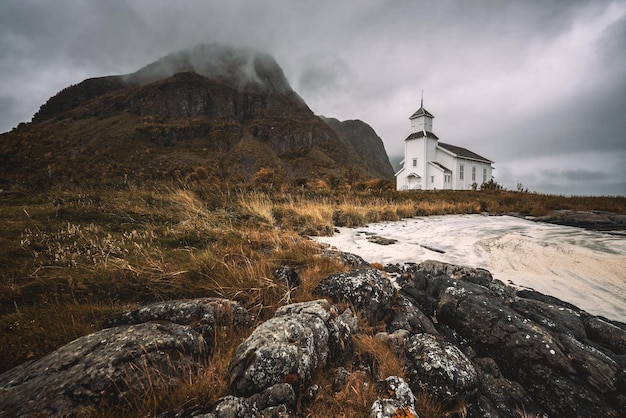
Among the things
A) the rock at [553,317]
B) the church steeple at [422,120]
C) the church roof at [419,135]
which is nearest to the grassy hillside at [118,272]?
the rock at [553,317]

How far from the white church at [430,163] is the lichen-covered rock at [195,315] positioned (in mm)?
40173

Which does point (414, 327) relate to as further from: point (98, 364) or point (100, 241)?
point (100, 241)

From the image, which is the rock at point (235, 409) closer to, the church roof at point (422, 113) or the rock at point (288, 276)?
the rock at point (288, 276)

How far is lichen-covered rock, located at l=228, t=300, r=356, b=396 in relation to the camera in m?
1.47

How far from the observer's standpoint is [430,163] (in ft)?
125

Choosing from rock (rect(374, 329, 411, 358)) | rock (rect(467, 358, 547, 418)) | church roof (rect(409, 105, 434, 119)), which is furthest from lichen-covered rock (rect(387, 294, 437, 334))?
church roof (rect(409, 105, 434, 119))

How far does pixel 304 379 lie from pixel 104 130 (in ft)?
332

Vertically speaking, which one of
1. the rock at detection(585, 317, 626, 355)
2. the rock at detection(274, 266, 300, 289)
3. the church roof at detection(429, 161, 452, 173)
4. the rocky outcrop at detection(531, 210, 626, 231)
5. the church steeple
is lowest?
the rock at detection(585, 317, 626, 355)

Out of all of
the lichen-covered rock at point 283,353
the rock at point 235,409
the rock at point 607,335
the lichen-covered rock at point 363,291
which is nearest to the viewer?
the rock at point 235,409

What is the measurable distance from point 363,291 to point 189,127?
322 ft

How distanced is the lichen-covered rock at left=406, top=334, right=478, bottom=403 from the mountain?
38121 millimetres

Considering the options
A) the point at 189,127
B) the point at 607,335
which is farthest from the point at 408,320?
the point at 189,127

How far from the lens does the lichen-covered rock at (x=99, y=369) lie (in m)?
1.23

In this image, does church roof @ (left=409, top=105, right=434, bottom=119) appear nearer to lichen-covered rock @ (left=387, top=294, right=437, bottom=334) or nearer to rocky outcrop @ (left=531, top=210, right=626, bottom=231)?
rocky outcrop @ (left=531, top=210, right=626, bottom=231)
